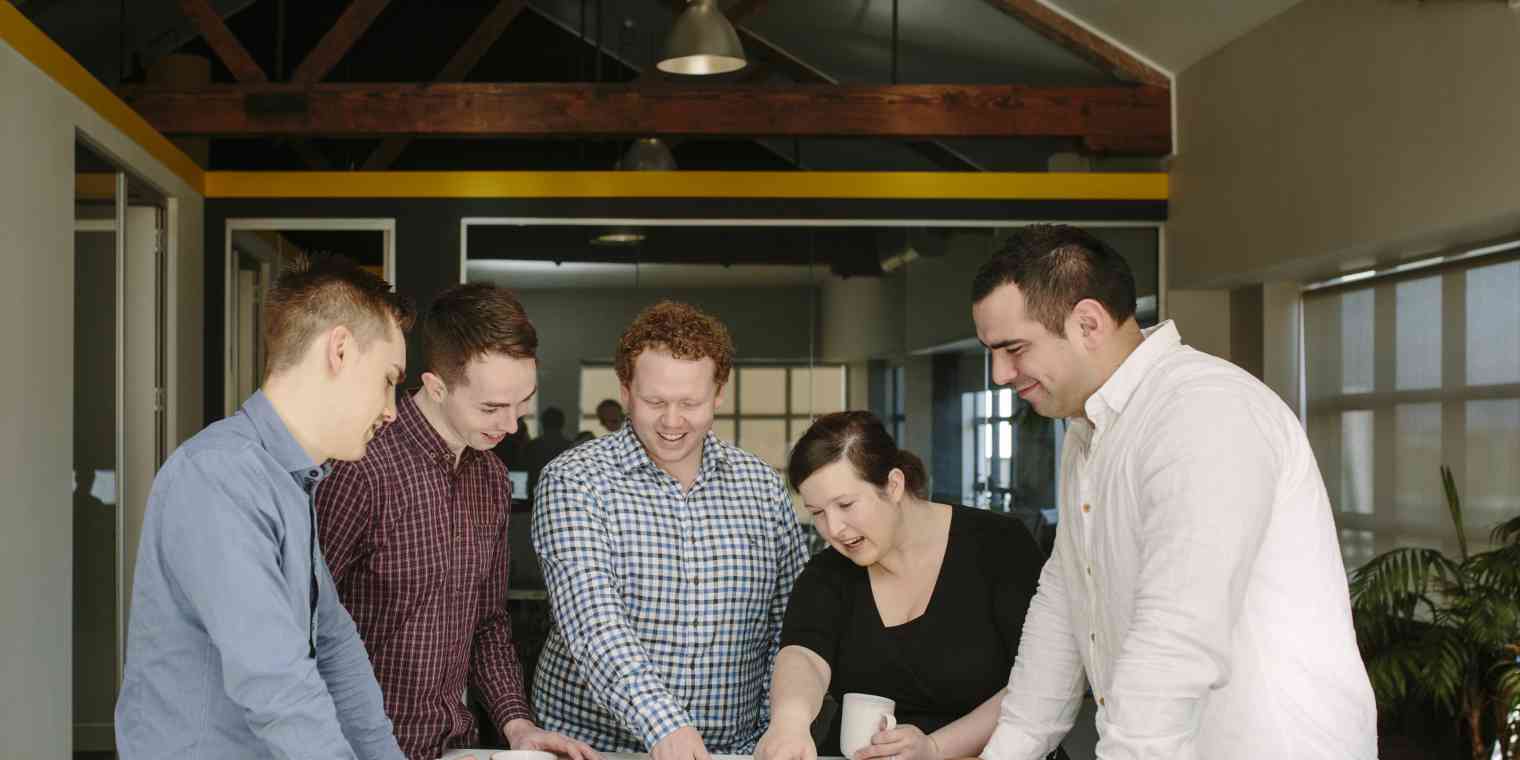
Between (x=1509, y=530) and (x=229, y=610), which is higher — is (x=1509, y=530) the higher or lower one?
the lower one

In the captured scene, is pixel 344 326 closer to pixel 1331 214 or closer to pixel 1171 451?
pixel 1171 451

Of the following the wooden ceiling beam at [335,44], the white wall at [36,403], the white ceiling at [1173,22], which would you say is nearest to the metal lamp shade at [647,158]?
the wooden ceiling beam at [335,44]

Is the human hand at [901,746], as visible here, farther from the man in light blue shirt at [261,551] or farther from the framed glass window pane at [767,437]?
the framed glass window pane at [767,437]

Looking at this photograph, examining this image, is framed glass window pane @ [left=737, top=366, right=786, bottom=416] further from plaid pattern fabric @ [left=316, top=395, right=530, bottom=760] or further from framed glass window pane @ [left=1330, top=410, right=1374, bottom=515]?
plaid pattern fabric @ [left=316, top=395, right=530, bottom=760]

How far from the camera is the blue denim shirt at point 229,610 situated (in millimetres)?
1337

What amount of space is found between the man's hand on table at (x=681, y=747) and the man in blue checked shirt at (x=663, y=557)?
0.36ft

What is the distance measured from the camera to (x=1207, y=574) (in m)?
1.49

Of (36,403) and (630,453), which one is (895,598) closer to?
(630,453)

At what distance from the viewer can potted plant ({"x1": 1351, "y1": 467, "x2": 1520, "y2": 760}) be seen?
357 centimetres

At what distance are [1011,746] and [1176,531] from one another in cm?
62

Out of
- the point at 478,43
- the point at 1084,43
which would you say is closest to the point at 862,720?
the point at 1084,43

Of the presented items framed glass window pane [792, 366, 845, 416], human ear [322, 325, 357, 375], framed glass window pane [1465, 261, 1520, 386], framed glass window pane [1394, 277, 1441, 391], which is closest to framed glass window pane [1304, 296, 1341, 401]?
framed glass window pane [1394, 277, 1441, 391]

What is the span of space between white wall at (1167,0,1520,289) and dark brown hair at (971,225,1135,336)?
2713 mm

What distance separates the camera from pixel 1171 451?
1.54m
